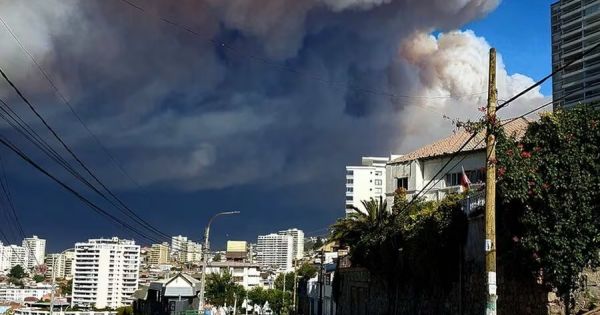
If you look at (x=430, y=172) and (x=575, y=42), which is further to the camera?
(x=575, y=42)

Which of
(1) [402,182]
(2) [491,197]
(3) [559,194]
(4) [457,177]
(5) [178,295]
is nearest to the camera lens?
(2) [491,197]

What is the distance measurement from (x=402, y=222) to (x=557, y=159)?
718 inches

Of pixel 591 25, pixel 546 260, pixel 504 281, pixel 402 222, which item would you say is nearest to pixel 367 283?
pixel 402 222

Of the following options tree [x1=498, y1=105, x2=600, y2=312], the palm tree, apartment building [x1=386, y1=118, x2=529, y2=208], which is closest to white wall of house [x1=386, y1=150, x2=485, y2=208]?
apartment building [x1=386, y1=118, x2=529, y2=208]

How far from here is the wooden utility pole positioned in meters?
16.4

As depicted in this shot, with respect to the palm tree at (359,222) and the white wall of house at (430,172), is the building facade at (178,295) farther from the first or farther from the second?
the white wall of house at (430,172)

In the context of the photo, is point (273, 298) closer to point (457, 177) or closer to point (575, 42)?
point (457, 177)

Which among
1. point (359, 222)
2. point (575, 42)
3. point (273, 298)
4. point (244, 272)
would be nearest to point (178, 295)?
point (359, 222)

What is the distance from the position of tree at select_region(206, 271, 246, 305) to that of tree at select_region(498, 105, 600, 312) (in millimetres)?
112475

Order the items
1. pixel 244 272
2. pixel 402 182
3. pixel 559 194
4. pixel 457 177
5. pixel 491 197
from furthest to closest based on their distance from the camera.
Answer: pixel 244 272
pixel 402 182
pixel 457 177
pixel 559 194
pixel 491 197

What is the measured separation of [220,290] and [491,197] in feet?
394

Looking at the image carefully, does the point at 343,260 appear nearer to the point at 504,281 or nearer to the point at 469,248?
the point at 469,248

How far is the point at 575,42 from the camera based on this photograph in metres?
160

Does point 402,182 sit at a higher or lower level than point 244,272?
higher
